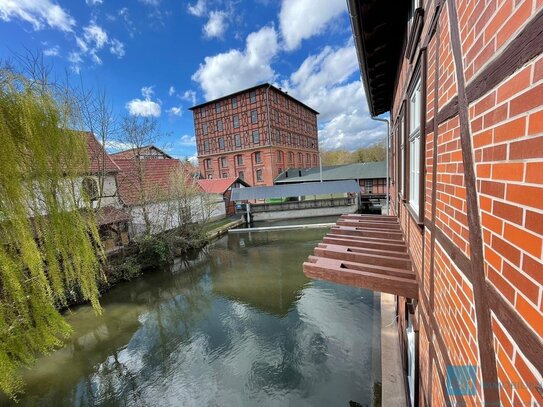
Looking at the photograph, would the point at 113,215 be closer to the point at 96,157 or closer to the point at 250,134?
the point at 96,157

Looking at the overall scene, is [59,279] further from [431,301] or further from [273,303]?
[273,303]

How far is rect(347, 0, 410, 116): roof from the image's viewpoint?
2668 millimetres

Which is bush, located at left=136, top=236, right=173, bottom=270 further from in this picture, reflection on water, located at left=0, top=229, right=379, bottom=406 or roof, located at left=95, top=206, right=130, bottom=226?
reflection on water, located at left=0, top=229, right=379, bottom=406

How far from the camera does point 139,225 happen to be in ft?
40.8

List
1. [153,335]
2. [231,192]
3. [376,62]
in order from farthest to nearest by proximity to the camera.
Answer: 1. [231,192]
2. [153,335]
3. [376,62]

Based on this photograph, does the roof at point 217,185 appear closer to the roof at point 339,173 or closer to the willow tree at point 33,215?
the roof at point 339,173

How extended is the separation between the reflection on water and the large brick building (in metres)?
22.4

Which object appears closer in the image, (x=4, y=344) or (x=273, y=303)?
(x=4, y=344)

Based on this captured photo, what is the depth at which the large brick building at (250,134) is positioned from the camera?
29625 mm

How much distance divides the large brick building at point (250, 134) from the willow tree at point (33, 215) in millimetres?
26471

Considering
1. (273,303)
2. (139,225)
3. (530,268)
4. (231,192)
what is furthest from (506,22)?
(231,192)

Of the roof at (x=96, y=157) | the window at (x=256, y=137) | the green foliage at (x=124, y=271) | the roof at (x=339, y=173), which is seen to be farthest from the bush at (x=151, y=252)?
the window at (x=256, y=137)

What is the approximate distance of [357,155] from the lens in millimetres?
50562

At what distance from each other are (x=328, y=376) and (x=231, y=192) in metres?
19.0
